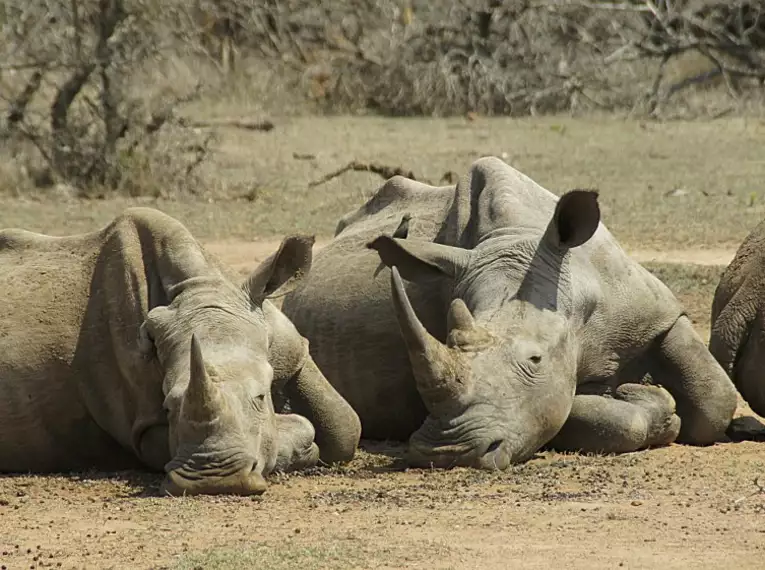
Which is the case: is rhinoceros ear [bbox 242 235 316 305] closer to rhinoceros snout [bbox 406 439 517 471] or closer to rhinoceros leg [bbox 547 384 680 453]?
rhinoceros snout [bbox 406 439 517 471]

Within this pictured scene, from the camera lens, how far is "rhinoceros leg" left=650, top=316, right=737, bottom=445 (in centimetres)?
858

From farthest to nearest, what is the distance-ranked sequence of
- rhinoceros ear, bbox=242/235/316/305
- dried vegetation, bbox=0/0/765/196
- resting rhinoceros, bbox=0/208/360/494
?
dried vegetation, bbox=0/0/765/196 → rhinoceros ear, bbox=242/235/316/305 → resting rhinoceros, bbox=0/208/360/494

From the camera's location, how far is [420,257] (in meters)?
8.49

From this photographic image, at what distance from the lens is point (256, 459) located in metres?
7.01

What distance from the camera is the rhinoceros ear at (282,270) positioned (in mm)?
7742

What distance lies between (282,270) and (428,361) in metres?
0.79

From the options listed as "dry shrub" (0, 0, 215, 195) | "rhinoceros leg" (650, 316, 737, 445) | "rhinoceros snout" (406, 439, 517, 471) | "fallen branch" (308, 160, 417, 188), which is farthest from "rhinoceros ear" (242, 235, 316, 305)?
"dry shrub" (0, 0, 215, 195)

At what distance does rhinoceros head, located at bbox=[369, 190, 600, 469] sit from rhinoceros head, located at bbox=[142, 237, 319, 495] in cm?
55

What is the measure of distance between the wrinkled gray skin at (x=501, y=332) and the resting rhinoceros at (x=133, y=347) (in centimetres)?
54

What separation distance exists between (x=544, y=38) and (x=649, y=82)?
1440 millimetres

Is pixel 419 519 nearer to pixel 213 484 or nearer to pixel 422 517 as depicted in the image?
pixel 422 517

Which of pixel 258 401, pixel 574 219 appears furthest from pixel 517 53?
pixel 258 401

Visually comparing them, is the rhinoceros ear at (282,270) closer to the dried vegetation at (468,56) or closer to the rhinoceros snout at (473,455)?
the rhinoceros snout at (473,455)

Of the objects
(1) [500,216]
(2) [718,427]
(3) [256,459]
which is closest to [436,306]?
(1) [500,216]
